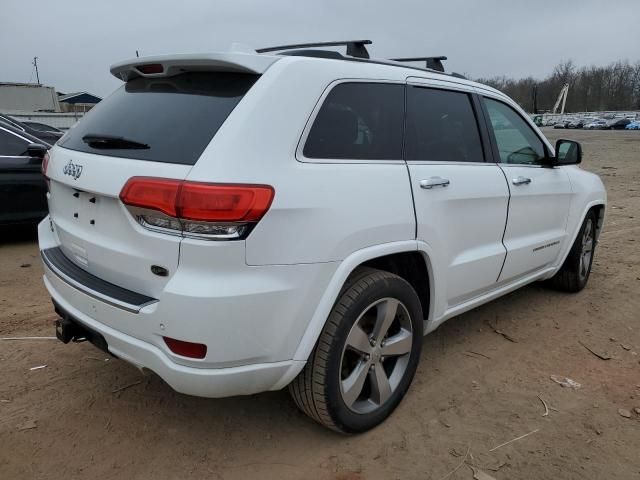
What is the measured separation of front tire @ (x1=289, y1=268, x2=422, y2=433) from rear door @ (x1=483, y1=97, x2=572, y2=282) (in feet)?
3.60

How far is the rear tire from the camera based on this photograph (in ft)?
15.0

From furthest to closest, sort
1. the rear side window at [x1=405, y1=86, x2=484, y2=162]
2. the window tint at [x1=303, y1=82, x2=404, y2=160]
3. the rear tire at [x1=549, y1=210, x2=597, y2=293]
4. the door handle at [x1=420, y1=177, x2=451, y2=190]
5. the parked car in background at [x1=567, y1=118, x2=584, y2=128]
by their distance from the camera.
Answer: the parked car in background at [x1=567, y1=118, x2=584, y2=128], the rear tire at [x1=549, y1=210, x2=597, y2=293], the rear side window at [x1=405, y1=86, x2=484, y2=162], the door handle at [x1=420, y1=177, x2=451, y2=190], the window tint at [x1=303, y1=82, x2=404, y2=160]

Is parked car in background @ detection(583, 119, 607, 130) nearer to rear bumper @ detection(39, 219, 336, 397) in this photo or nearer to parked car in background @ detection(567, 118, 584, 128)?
parked car in background @ detection(567, 118, 584, 128)

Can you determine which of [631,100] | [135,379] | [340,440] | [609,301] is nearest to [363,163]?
[340,440]

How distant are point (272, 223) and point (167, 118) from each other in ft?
2.40

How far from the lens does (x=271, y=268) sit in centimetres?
204

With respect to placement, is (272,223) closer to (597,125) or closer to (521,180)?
(521,180)

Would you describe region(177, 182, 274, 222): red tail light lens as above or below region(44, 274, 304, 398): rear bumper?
above

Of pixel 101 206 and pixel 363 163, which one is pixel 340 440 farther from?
pixel 101 206

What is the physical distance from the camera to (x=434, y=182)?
2736mm

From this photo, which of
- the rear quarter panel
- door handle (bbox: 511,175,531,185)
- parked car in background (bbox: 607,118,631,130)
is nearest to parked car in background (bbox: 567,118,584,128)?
parked car in background (bbox: 607,118,631,130)

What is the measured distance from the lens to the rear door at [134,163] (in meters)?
2.08

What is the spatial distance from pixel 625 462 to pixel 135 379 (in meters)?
2.62

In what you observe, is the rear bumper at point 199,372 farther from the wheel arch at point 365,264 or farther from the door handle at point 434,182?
the door handle at point 434,182
